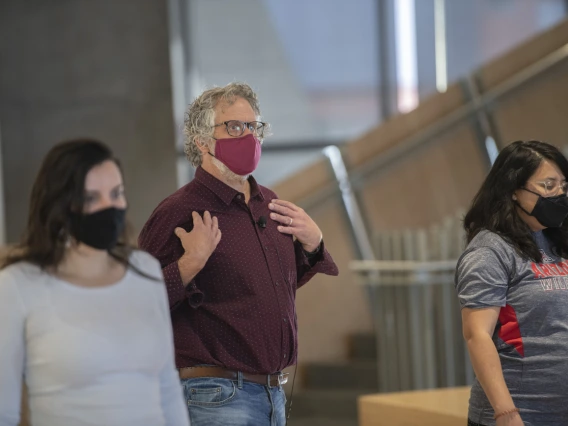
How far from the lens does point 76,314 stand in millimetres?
1950

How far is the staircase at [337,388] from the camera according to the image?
19.9 ft

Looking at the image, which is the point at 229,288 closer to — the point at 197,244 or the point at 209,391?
the point at 197,244

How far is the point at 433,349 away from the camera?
5613 mm

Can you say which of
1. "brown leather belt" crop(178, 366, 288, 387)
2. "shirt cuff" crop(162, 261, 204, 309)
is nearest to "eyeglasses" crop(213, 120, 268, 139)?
"shirt cuff" crop(162, 261, 204, 309)

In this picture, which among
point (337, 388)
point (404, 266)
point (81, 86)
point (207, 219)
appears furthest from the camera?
point (81, 86)

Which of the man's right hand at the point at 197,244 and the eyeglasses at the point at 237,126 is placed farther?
the eyeglasses at the point at 237,126

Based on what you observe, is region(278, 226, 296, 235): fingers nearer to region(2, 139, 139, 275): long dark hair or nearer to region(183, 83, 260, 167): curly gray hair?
region(183, 83, 260, 167): curly gray hair

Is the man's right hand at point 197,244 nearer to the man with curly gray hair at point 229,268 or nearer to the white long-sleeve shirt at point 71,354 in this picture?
the man with curly gray hair at point 229,268

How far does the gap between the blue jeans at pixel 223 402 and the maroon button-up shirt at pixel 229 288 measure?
50mm

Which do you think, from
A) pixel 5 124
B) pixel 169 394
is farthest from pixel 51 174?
pixel 5 124

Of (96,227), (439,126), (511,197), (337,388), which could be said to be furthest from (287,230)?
(439,126)

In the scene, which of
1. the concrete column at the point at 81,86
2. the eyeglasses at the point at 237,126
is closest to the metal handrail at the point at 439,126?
the concrete column at the point at 81,86

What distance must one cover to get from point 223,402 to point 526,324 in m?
0.87

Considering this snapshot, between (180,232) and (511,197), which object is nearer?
(180,232)
